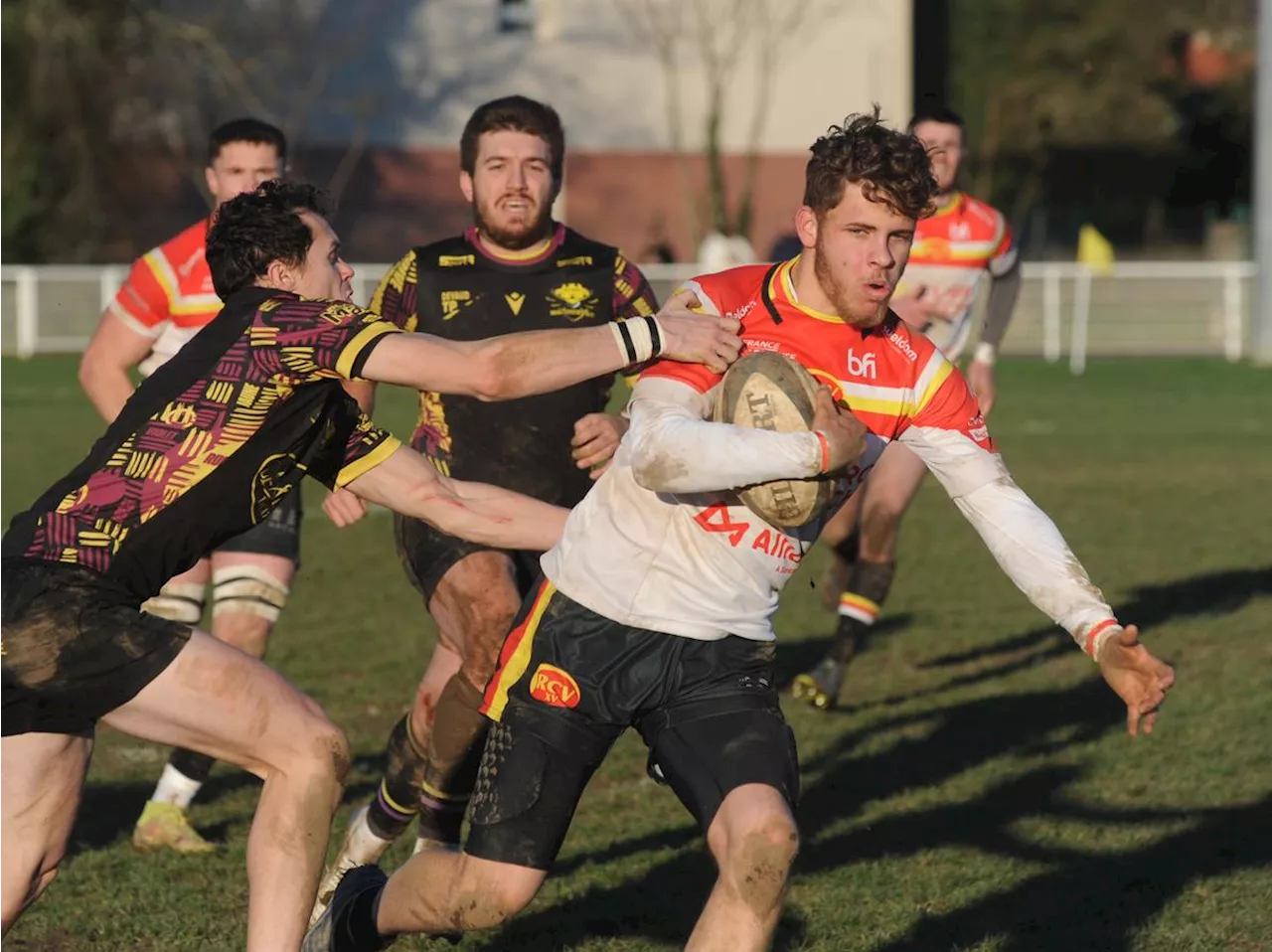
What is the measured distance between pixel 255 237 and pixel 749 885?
6.44 ft

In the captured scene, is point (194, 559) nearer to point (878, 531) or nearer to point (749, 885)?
point (749, 885)

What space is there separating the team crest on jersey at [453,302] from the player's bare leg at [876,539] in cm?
291

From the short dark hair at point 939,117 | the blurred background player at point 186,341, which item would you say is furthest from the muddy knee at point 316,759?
the short dark hair at point 939,117

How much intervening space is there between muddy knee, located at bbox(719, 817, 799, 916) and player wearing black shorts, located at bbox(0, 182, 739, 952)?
38.9 inches

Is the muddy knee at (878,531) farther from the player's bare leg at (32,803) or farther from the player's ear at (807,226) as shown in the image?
the player's bare leg at (32,803)

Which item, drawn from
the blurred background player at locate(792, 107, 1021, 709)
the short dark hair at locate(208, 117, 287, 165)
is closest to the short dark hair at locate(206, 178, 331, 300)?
the short dark hair at locate(208, 117, 287, 165)

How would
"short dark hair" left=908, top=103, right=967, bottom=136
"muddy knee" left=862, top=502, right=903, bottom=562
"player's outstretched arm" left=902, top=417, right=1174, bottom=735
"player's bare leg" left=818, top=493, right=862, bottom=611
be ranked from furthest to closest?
"player's bare leg" left=818, top=493, right=862, bottom=611
"short dark hair" left=908, top=103, right=967, bottom=136
"muddy knee" left=862, top=502, right=903, bottom=562
"player's outstretched arm" left=902, top=417, right=1174, bottom=735

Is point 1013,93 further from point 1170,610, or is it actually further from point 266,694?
point 266,694

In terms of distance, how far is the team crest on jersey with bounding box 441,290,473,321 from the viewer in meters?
7.00

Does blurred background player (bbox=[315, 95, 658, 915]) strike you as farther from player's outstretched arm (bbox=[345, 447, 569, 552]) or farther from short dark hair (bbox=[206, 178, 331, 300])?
short dark hair (bbox=[206, 178, 331, 300])

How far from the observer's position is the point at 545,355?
15.5 feet

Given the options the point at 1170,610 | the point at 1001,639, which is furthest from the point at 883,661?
the point at 1170,610

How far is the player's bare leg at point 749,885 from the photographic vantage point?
444cm

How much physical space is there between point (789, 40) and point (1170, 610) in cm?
3427
